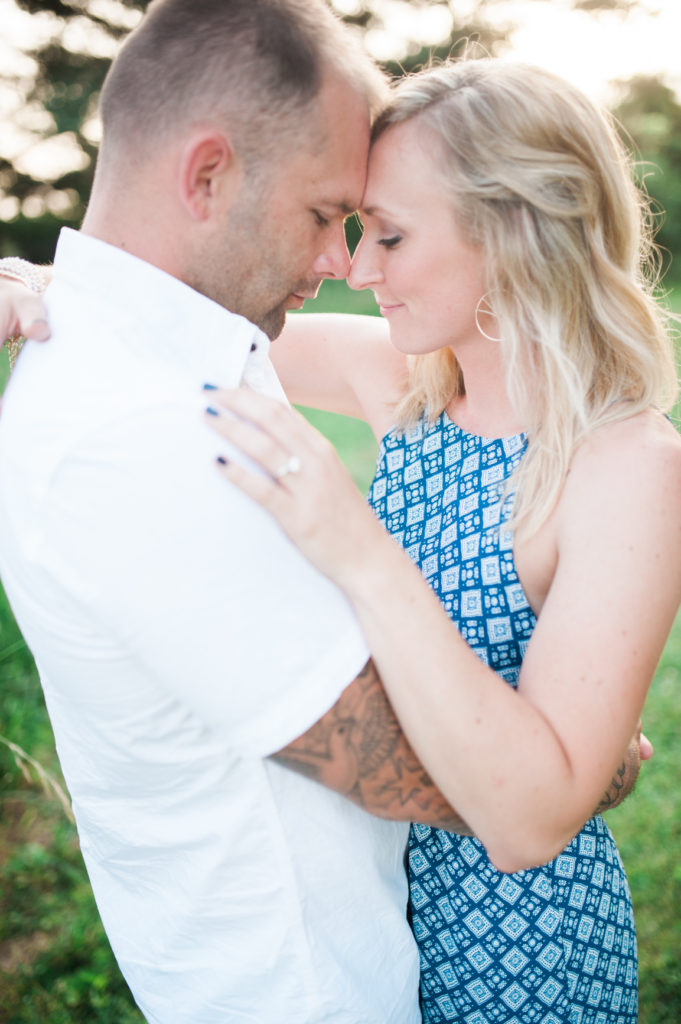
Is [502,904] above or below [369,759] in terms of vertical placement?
below

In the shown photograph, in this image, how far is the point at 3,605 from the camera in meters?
4.18

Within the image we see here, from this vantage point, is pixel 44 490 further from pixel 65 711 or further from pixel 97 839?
pixel 97 839

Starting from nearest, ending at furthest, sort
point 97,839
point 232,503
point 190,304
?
point 232,503 → point 190,304 → point 97,839

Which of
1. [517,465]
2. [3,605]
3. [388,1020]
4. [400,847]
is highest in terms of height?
[517,465]

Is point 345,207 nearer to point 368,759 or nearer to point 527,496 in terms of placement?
point 527,496

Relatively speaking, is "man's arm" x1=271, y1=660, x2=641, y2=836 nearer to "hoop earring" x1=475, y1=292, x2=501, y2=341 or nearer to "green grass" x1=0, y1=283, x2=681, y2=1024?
"hoop earring" x1=475, y1=292, x2=501, y2=341

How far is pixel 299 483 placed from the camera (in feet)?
4.08

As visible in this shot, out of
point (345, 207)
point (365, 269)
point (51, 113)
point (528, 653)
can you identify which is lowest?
point (51, 113)

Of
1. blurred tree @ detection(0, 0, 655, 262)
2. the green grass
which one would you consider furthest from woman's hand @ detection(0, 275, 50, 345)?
blurred tree @ detection(0, 0, 655, 262)

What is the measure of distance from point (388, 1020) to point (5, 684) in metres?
3.35

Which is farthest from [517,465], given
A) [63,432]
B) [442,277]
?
[63,432]

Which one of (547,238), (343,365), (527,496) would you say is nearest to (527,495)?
(527,496)

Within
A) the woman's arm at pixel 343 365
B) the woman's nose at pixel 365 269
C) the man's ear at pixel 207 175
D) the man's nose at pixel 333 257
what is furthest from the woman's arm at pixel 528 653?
the woman's arm at pixel 343 365

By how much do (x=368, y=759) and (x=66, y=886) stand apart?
286 cm
